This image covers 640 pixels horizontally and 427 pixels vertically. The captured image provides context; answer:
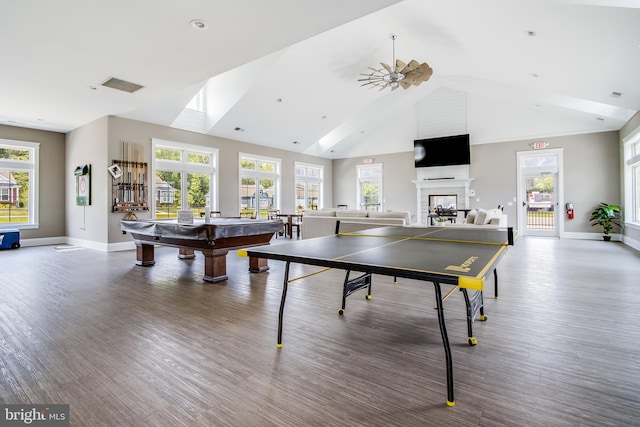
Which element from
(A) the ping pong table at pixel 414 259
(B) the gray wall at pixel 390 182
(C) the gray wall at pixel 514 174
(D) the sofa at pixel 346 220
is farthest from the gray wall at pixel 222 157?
(A) the ping pong table at pixel 414 259

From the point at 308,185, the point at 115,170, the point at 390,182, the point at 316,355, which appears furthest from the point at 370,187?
the point at 316,355

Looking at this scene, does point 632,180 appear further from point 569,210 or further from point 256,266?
point 256,266

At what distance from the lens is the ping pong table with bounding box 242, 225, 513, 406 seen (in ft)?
5.34

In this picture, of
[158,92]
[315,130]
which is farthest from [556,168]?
[158,92]

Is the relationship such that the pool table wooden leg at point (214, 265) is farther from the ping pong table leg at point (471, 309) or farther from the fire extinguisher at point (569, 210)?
the fire extinguisher at point (569, 210)

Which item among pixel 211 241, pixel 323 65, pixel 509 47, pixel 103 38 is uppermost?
pixel 323 65

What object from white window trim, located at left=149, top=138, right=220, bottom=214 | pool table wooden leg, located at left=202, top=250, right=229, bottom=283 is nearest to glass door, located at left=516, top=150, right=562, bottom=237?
white window trim, located at left=149, top=138, right=220, bottom=214

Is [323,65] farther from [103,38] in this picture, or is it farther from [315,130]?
[103,38]

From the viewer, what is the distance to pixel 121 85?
5.36 metres

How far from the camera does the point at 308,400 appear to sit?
174 cm

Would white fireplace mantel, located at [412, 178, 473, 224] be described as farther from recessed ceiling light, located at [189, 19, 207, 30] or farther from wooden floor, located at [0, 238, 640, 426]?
recessed ceiling light, located at [189, 19, 207, 30]

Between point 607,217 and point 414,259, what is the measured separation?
9.23m

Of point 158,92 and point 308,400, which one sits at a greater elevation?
point 158,92

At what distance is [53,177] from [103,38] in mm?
6345
